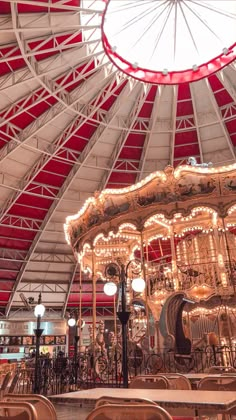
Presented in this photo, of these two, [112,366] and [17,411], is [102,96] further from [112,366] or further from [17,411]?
[17,411]

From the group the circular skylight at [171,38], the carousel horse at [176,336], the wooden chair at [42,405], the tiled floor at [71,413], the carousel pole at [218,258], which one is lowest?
the tiled floor at [71,413]

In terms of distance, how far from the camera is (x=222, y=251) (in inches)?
588

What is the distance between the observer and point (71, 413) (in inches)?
336

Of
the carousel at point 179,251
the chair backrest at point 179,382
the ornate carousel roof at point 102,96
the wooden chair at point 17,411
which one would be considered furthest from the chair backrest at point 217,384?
the ornate carousel roof at point 102,96

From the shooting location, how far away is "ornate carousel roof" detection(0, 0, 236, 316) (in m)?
13.1

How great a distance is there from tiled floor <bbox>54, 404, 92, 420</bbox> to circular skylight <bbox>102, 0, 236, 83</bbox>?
38.8 ft

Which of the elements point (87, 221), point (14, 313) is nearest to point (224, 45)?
point (87, 221)

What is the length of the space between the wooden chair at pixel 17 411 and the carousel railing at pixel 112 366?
706 centimetres

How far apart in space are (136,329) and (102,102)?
10882mm

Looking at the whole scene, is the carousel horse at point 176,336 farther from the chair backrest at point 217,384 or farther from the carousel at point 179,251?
the chair backrest at point 217,384

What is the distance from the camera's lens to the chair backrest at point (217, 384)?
16.1 ft

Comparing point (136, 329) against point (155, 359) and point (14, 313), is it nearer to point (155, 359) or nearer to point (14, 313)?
point (155, 359)

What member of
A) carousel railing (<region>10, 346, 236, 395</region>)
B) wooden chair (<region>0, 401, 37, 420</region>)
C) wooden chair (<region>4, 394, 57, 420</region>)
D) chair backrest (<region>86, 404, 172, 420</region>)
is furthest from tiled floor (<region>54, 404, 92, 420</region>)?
chair backrest (<region>86, 404, 172, 420</region>)

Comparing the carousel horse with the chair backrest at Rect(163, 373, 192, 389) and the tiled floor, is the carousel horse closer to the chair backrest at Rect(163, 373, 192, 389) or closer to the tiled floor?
the tiled floor
